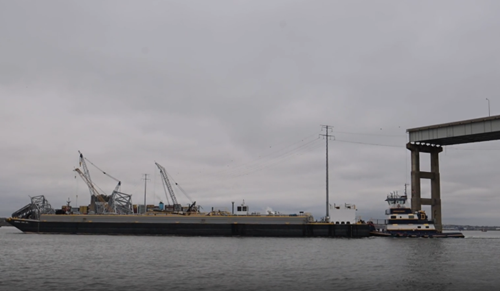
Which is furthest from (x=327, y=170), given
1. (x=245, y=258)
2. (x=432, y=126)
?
(x=245, y=258)

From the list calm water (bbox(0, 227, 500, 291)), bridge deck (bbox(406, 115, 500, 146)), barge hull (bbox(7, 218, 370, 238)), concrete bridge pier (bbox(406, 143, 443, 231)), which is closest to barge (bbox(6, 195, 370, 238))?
barge hull (bbox(7, 218, 370, 238))

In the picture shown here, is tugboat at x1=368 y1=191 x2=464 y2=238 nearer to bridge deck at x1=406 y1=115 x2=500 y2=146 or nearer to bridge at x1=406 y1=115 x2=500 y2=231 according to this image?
bridge at x1=406 y1=115 x2=500 y2=231

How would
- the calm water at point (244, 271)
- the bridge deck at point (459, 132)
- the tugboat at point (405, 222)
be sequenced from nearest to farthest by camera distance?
the calm water at point (244, 271)
the bridge deck at point (459, 132)
the tugboat at point (405, 222)

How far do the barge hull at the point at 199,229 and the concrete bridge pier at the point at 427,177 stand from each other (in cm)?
1502

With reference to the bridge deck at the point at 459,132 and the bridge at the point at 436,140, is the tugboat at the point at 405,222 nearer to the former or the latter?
the bridge at the point at 436,140

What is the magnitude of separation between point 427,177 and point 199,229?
175 feet

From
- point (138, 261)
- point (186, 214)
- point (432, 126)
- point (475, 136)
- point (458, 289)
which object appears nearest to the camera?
point (458, 289)

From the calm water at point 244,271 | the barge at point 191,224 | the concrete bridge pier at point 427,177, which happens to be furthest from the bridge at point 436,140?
the calm water at point 244,271

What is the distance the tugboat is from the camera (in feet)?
311

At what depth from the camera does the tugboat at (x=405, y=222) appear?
9481cm

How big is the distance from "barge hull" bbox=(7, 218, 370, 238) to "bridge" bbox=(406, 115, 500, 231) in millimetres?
18184

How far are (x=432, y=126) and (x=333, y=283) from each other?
73827 mm

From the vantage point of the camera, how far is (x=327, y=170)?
102 metres

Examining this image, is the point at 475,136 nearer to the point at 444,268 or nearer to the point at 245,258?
the point at 444,268
